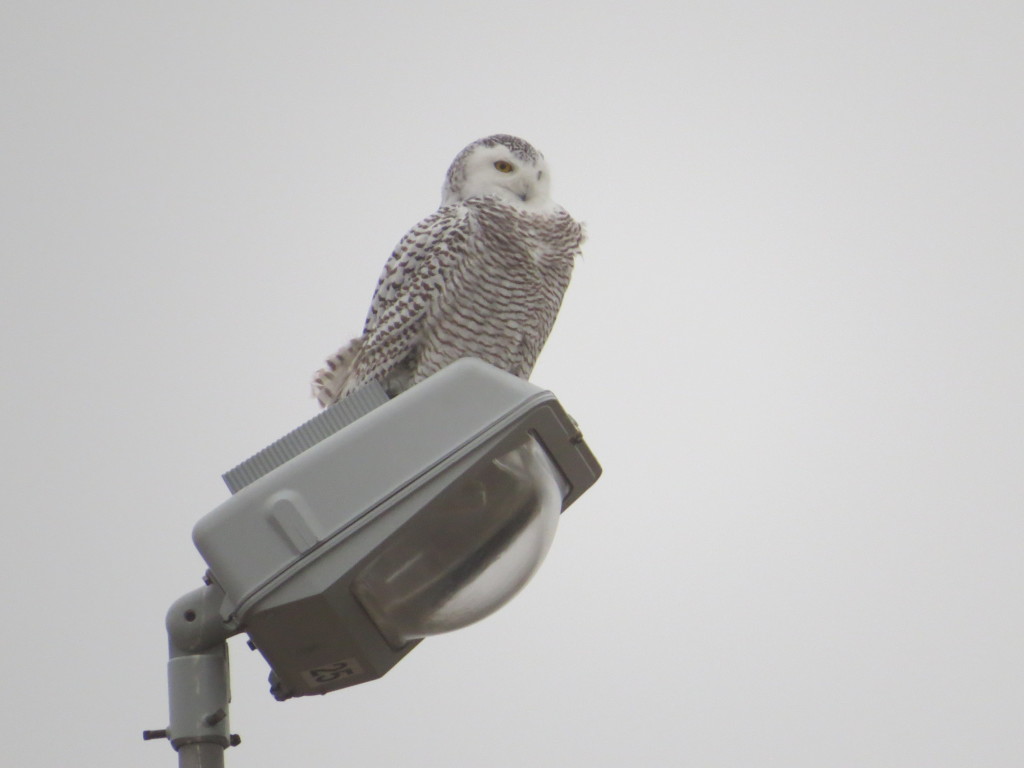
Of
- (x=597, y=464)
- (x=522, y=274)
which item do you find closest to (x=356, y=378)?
(x=522, y=274)

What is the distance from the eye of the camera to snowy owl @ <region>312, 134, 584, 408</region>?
4379 mm

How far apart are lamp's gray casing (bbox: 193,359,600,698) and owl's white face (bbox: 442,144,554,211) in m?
2.99

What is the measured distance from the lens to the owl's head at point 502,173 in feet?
15.2

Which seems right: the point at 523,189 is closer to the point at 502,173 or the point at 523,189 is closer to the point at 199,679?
the point at 502,173

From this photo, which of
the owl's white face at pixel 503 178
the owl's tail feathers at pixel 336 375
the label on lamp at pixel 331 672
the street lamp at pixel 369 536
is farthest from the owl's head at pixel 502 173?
the label on lamp at pixel 331 672

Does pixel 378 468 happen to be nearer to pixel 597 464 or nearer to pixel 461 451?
pixel 461 451

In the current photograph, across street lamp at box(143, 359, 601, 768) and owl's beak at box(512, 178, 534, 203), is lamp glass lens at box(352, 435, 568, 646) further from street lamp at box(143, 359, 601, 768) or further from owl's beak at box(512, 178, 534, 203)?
owl's beak at box(512, 178, 534, 203)

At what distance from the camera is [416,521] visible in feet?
5.27

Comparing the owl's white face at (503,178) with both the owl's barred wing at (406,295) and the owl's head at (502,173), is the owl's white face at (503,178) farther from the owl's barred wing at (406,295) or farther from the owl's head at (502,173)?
the owl's barred wing at (406,295)

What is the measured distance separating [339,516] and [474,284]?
282 centimetres

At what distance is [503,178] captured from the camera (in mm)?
4637

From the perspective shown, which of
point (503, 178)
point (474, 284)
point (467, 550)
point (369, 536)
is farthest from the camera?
point (503, 178)

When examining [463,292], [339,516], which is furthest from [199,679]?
[463,292]

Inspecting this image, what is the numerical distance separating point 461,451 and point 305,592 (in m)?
0.27
